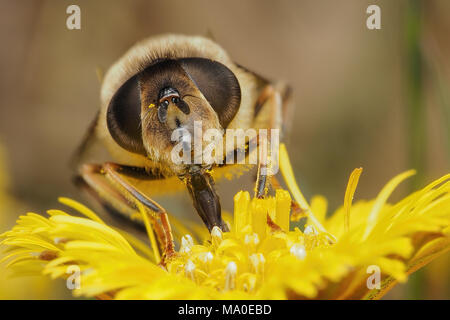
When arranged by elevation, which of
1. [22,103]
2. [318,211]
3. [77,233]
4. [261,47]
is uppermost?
[261,47]

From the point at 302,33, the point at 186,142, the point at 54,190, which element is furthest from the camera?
the point at 302,33

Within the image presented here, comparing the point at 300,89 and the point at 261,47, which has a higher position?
Answer: the point at 261,47

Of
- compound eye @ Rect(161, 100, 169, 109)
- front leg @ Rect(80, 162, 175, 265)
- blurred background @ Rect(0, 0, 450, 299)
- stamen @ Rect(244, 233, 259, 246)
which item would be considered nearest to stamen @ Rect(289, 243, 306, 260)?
stamen @ Rect(244, 233, 259, 246)

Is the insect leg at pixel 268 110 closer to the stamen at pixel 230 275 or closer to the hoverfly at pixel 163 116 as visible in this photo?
the hoverfly at pixel 163 116

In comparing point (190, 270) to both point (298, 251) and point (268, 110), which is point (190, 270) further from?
point (268, 110)

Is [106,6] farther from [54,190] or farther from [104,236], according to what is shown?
[104,236]
